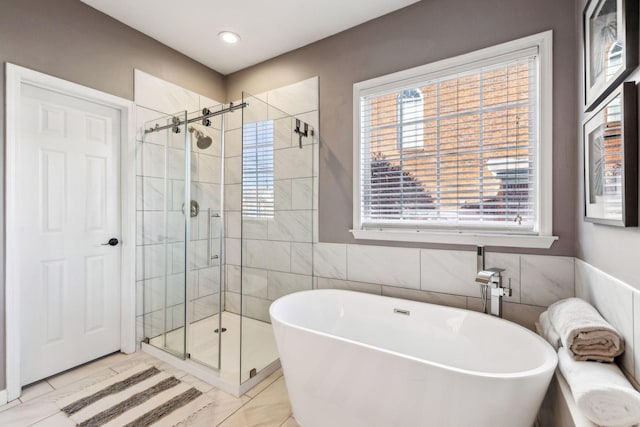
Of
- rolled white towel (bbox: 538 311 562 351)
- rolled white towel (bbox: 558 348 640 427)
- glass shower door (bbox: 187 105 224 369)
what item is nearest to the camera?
rolled white towel (bbox: 558 348 640 427)

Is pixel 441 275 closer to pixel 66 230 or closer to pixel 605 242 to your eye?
pixel 605 242

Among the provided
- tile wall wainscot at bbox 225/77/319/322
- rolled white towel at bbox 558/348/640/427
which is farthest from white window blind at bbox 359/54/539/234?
rolled white towel at bbox 558/348/640/427

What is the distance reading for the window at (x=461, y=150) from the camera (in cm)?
185

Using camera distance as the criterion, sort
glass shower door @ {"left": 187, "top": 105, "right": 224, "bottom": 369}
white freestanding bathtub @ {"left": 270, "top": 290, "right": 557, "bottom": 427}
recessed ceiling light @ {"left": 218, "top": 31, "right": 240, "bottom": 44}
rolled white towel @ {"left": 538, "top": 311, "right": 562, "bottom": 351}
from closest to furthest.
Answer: white freestanding bathtub @ {"left": 270, "top": 290, "right": 557, "bottom": 427}, rolled white towel @ {"left": 538, "top": 311, "right": 562, "bottom": 351}, glass shower door @ {"left": 187, "top": 105, "right": 224, "bottom": 369}, recessed ceiling light @ {"left": 218, "top": 31, "right": 240, "bottom": 44}

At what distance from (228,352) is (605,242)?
2453 millimetres

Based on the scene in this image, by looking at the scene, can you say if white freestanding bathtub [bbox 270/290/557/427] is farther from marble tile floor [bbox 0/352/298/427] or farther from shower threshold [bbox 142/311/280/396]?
shower threshold [bbox 142/311/280/396]

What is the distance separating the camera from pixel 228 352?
2.37 m

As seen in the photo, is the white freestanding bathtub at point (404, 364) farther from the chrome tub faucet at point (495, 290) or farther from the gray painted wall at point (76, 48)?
the gray painted wall at point (76, 48)

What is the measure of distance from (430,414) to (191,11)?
302cm

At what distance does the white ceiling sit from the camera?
2.23 meters

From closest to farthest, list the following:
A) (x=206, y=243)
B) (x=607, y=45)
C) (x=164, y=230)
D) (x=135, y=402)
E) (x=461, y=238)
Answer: (x=607, y=45) < (x=135, y=402) < (x=461, y=238) < (x=206, y=243) < (x=164, y=230)

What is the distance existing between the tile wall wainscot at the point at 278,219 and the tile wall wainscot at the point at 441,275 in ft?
0.92

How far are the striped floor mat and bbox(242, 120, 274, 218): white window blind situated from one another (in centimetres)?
126

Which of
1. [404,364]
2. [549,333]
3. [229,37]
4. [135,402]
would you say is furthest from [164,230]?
[549,333]
